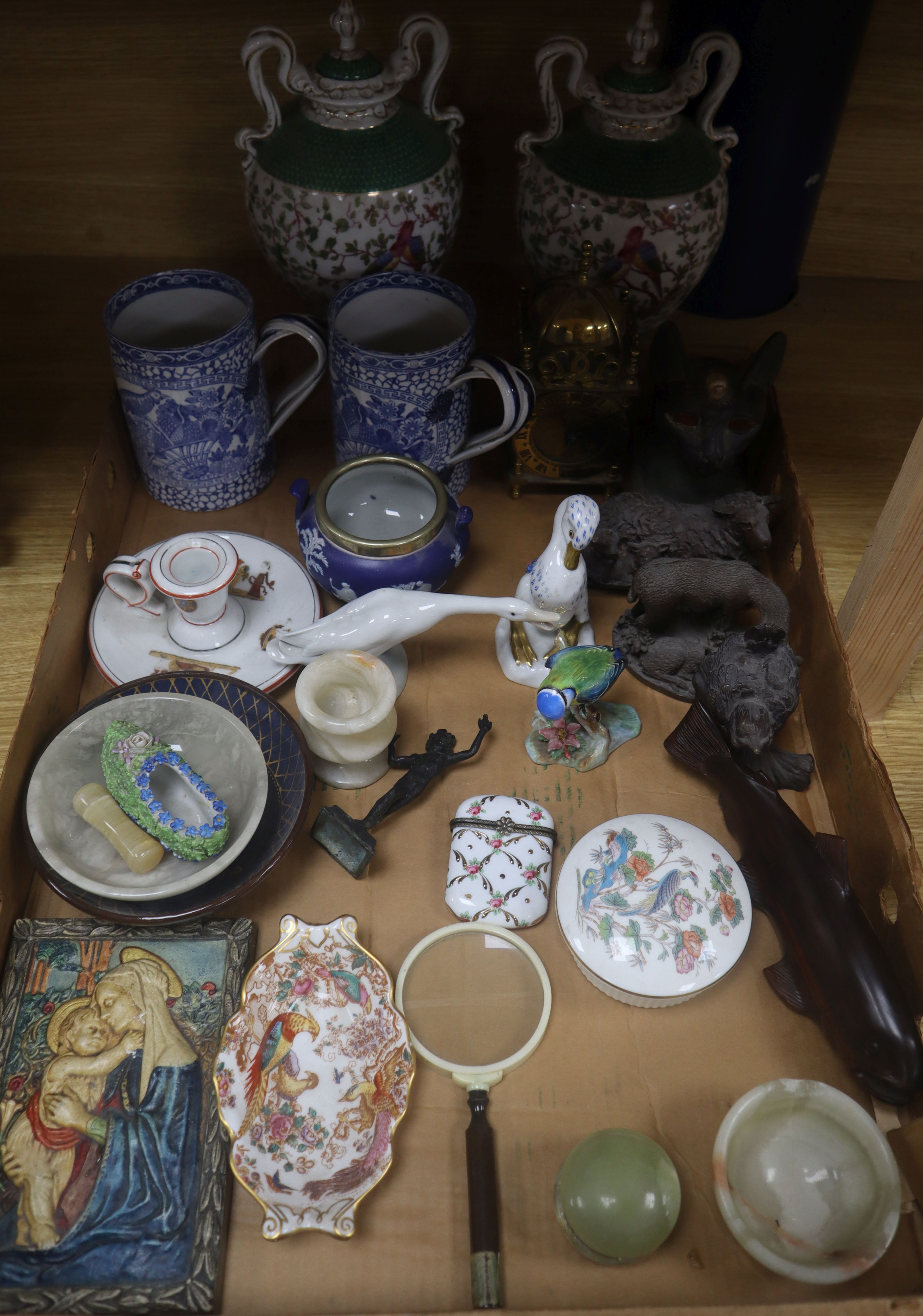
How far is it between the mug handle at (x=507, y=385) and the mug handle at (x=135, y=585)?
0.35 meters

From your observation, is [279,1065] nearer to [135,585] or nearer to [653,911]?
[653,911]

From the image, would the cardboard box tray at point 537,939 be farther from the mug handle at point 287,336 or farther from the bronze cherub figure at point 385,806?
the mug handle at point 287,336

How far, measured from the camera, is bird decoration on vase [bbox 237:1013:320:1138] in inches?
28.8

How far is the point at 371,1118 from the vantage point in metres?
0.73

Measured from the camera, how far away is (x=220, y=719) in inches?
33.4

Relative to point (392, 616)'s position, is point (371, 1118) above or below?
below

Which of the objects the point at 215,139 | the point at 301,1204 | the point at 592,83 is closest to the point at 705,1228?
the point at 301,1204

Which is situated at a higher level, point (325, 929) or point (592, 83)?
point (592, 83)

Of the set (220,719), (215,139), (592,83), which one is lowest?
(220,719)

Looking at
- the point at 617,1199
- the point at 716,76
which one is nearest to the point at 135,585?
the point at 617,1199

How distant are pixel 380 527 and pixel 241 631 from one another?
0.18 m

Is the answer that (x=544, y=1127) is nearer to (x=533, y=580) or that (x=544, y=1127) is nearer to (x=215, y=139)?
(x=533, y=580)

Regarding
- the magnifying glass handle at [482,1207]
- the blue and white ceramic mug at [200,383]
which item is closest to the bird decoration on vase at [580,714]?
the magnifying glass handle at [482,1207]

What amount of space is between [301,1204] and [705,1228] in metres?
0.28
